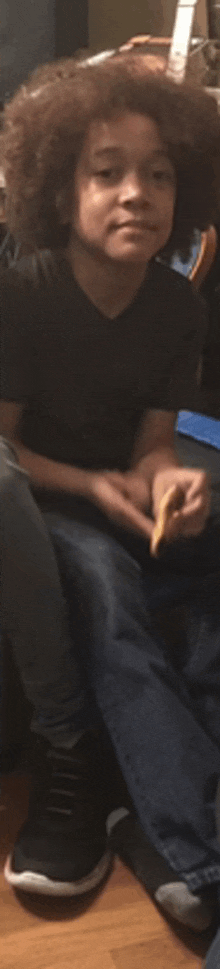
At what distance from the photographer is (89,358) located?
98 centimetres

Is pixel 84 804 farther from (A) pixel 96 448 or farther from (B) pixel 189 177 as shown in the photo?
(B) pixel 189 177

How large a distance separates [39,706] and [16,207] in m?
0.55

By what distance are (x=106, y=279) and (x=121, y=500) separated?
235mm

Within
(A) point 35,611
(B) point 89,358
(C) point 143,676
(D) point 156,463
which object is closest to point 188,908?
(C) point 143,676

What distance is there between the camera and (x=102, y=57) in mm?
903

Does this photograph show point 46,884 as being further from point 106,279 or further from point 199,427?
point 106,279

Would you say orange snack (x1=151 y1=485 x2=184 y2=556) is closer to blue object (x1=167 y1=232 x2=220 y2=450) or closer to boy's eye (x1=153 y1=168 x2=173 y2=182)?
blue object (x1=167 y1=232 x2=220 y2=450)

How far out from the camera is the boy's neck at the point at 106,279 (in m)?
0.96

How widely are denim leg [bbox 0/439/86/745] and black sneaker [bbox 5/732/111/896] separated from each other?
0.14ft

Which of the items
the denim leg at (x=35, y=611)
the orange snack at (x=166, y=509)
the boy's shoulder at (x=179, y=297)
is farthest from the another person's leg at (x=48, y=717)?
the boy's shoulder at (x=179, y=297)

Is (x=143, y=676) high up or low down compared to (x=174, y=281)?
down

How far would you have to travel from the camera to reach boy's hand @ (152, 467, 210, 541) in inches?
40.0

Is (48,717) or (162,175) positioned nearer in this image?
(162,175)

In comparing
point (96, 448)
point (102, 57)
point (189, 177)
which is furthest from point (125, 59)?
point (96, 448)
